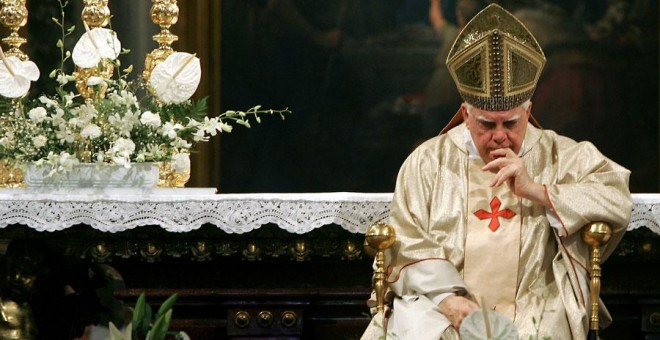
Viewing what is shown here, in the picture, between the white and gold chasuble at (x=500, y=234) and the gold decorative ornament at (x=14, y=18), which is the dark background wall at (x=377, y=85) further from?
the white and gold chasuble at (x=500, y=234)

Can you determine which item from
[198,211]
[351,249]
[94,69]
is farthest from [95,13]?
[351,249]

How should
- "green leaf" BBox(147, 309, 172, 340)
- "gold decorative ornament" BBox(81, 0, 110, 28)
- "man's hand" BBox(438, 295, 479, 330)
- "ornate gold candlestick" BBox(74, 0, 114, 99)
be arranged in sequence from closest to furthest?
"green leaf" BBox(147, 309, 172, 340)
"man's hand" BBox(438, 295, 479, 330)
"ornate gold candlestick" BBox(74, 0, 114, 99)
"gold decorative ornament" BBox(81, 0, 110, 28)

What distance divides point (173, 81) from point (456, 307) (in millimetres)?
1703

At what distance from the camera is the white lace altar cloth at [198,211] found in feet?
16.2

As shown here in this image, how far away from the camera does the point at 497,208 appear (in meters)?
4.77

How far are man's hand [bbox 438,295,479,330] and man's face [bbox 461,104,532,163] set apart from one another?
540 millimetres

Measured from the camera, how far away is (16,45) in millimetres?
6035

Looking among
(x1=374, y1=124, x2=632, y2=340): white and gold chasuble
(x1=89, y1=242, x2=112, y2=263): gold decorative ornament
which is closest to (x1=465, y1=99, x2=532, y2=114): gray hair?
(x1=374, y1=124, x2=632, y2=340): white and gold chasuble

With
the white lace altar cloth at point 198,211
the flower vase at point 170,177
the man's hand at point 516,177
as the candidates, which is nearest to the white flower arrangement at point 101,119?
the flower vase at point 170,177

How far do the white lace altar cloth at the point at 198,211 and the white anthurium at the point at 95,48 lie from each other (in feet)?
2.52

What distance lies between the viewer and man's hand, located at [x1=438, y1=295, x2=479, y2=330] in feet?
14.5

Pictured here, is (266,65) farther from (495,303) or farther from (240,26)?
(495,303)

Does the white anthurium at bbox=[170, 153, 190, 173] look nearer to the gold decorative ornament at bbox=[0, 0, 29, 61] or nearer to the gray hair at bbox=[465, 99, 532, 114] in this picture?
the gold decorative ornament at bbox=[0, 0, 29, 61]

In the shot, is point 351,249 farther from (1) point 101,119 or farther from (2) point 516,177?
(1) point 101,119
